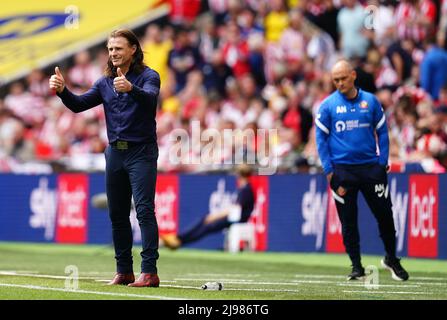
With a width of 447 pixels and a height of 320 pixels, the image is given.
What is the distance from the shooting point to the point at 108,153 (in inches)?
437

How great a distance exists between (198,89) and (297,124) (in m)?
3.68

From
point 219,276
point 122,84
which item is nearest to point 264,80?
point 219,276

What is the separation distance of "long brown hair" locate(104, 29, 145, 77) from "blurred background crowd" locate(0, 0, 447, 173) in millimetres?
6020

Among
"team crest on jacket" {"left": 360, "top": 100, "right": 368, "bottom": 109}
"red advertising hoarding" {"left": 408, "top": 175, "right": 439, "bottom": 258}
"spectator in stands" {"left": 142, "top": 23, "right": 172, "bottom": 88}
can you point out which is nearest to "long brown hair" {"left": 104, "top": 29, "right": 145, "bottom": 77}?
"team crest on jacket" {"left": 360, "top": 100, "right": 368, "bottom": 109}

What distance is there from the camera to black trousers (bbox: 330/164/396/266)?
43.3 ft

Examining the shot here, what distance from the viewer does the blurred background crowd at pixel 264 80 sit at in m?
20.3

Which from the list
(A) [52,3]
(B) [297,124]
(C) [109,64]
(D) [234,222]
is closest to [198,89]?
(B) [297,124]

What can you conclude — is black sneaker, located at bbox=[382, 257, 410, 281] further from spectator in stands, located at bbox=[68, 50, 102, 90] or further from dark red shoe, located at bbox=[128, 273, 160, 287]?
spectator in stands, located at bbox=[68, 50, 102, 90]

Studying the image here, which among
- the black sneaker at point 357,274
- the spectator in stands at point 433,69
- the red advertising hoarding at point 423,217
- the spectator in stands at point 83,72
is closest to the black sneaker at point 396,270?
the black sneaker at point 357,274

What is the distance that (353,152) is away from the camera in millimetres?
13195

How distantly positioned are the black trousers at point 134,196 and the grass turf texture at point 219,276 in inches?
→ 13.6

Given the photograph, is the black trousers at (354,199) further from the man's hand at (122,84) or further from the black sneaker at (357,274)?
the man's hand at (122,84)

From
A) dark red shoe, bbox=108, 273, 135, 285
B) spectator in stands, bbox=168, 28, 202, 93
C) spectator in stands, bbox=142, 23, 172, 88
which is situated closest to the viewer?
dark red shoe, bbox=108, 273, 135, 285

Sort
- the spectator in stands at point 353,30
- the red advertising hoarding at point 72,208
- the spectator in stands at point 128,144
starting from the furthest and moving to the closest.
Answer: the red advertising hoarding at point 72,208 → the spectator in stands at point 353,30 → the spectator in stands at point 128,144
